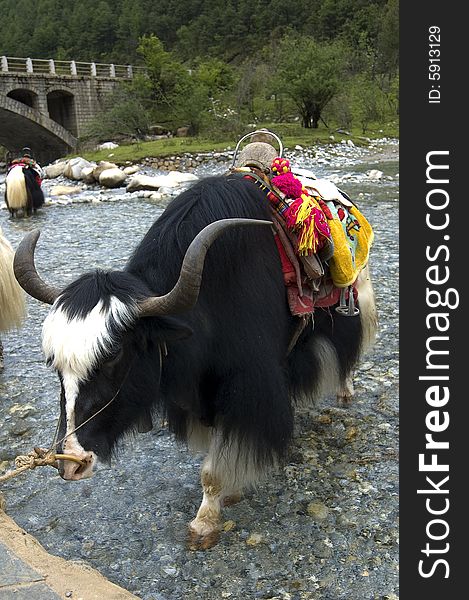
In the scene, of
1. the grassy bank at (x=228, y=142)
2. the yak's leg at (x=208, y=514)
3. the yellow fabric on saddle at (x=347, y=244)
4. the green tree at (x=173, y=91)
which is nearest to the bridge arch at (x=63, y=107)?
the green tree at (x=173, y=91)

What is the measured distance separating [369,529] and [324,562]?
25 cm

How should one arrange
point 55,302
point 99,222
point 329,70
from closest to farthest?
point 55,302 → point 99,222 → point 329,70

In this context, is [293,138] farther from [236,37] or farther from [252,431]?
[236,37]

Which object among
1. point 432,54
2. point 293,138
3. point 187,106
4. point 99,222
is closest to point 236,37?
point 187,106

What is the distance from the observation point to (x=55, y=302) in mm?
1779

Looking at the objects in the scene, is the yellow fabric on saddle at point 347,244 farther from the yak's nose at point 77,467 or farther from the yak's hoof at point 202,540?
the yak's nose at point 77,467

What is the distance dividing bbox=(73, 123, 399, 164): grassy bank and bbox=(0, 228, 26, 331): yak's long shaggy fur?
44.1 feet

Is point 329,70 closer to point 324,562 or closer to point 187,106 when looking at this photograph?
point 187,106

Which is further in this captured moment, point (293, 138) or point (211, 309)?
point (293, 138)

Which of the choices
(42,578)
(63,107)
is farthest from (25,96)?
(42,578)

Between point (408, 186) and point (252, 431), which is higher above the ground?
point (408, 186)

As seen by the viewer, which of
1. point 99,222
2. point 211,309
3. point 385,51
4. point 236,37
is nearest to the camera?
point 211,309

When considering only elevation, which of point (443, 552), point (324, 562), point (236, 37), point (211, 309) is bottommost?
point (324, 562)

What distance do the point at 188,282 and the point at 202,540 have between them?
1085 mm
